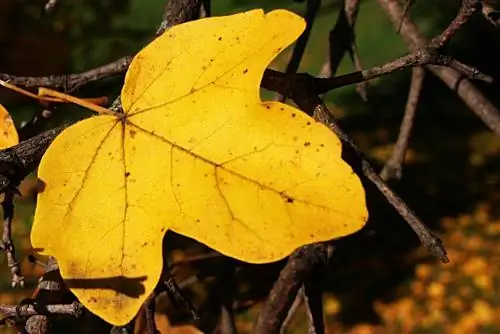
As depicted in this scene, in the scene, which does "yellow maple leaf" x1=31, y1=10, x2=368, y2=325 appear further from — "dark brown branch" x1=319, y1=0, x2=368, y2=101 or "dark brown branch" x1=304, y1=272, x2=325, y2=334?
"dark brown branch" x1=319, y1=0, x2=368, y2=101

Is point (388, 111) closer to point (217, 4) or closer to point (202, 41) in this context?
point (217, 4)

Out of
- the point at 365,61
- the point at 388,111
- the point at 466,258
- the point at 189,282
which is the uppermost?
the point at 189,282

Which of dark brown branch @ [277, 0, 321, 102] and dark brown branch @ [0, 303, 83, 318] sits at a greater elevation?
dark brown branch @ [277, 0, 321, 102]

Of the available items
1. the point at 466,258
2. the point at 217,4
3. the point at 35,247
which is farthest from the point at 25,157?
the point at 217,4

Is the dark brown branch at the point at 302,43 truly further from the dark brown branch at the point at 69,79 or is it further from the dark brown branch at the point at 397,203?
the dark brown branch at the point at 397,203

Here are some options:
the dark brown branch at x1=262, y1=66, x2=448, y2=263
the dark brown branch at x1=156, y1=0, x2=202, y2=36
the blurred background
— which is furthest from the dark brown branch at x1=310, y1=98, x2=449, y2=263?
the blurred background

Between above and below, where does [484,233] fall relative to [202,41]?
below
